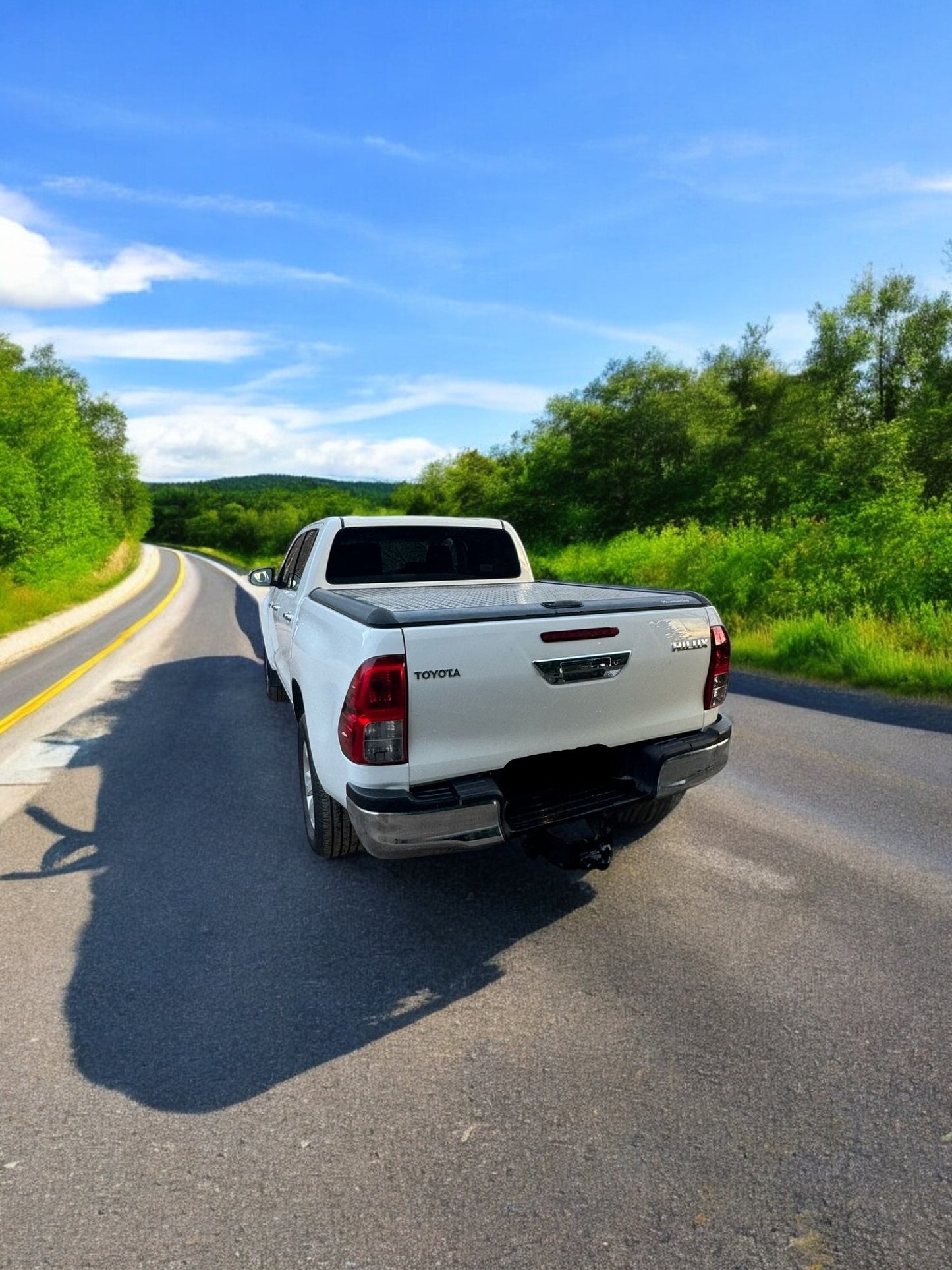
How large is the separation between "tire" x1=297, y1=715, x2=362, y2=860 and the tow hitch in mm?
1106

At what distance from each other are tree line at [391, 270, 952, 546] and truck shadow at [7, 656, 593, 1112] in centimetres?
2252

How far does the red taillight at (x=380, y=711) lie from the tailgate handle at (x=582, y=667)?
2.16ft

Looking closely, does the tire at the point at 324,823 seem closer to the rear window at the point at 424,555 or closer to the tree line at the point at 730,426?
the rear window at the point at 424,555

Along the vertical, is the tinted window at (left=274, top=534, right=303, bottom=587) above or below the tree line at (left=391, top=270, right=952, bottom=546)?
below

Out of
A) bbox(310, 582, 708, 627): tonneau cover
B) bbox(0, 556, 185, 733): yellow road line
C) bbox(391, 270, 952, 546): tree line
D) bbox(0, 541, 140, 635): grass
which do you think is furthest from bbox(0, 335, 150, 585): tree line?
bbox(310, 582, 708, 627): tonneau cover

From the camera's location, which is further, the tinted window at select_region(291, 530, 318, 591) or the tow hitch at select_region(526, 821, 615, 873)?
the tinted window at select_region(291, 530, 318, 591)

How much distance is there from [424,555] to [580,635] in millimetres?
Answer: 2902

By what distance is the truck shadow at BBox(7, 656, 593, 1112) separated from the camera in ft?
8.98

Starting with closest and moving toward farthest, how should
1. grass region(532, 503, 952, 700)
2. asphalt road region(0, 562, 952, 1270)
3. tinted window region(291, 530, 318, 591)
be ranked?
asphalt road region(0, 562, 952, 1270), tinted window region(291, 530, 318, 591), grass region(532, 503, 952, 700)

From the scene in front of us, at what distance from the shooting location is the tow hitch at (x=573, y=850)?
3.38 metres

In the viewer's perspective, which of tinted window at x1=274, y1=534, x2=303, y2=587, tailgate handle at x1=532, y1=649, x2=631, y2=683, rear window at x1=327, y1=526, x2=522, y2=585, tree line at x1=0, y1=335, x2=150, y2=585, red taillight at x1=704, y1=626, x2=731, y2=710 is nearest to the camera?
tailgate handle at x1=532, y1=649, x2=631, y2=683

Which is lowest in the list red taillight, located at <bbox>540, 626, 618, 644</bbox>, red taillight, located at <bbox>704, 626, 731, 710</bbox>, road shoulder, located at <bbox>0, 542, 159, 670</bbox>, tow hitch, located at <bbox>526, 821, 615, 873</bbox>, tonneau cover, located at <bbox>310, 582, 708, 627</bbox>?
road shoulder, located at <bbox>0, 542, 159, 670</bbox>

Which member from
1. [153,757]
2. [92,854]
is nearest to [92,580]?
[153,757]

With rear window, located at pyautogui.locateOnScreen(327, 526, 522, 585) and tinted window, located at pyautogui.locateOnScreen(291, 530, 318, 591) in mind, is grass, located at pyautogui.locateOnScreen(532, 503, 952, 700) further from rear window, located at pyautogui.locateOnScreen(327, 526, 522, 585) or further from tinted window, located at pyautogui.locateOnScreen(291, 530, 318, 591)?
tinted window, located at pyautogui.locateOnScreen(291, 530, 318, 591)
